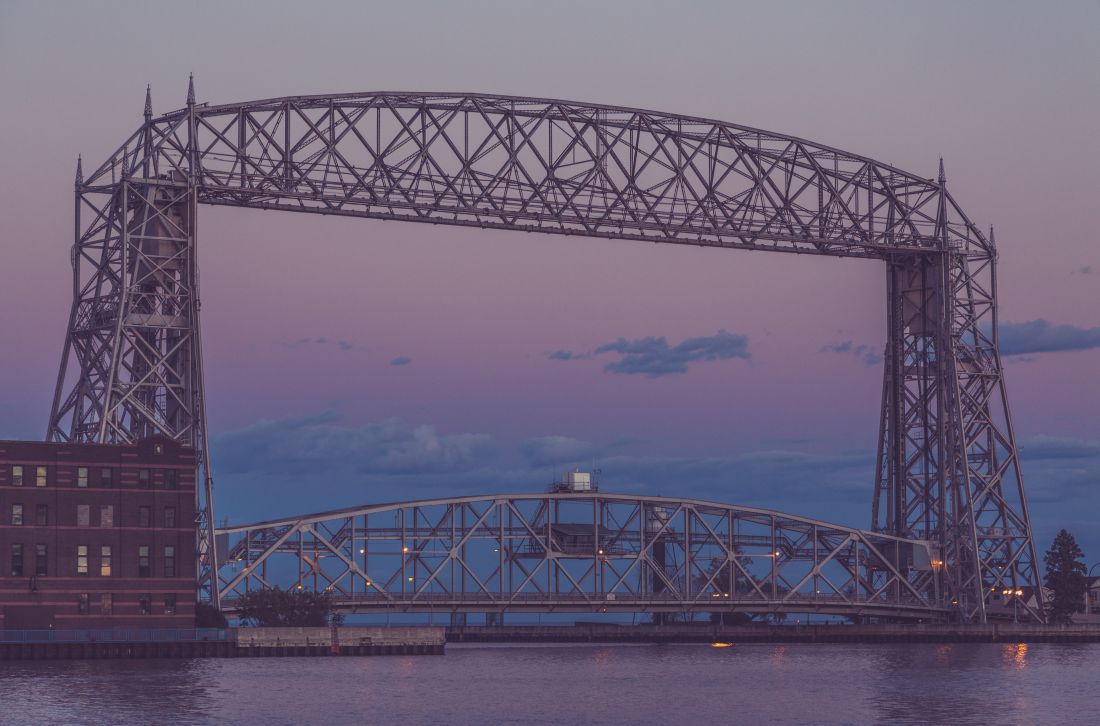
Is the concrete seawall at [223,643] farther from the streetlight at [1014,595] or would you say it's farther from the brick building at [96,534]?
the streetlight at [1014,595]

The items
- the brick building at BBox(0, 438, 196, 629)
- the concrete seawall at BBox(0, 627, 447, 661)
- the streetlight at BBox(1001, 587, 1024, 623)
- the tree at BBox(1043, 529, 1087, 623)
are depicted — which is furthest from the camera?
the tree at BBox(1043, 529, 1087, 623)

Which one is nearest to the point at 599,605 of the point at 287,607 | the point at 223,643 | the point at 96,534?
the point at 287,607

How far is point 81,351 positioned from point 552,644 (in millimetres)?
64755

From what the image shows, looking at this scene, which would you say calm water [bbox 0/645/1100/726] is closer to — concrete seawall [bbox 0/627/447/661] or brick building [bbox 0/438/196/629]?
concrete seawall [bbox 0/627/447/661]

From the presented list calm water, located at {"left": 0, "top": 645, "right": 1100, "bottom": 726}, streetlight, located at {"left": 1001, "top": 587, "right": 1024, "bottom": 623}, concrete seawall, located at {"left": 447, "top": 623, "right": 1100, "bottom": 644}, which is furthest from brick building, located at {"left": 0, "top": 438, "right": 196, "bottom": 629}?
streetlight, located at {"left": 1001, "top": 587, "right": 1024, "bottom": 623}

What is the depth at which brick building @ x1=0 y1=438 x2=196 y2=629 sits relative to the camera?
89062 millimetres

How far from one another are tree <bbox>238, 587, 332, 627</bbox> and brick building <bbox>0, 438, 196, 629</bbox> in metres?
18.4

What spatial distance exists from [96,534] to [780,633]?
6240 centimetres

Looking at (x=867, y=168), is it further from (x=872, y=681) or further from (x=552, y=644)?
(x=552, y=644)

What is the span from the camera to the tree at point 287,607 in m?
110

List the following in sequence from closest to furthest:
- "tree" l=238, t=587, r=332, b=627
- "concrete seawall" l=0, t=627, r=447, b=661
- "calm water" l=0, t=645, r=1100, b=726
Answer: "calm water" l=0, t=645, r=1100, b=726
"concrete seawall" l=0, t=627, r=447, b=661
"tree" l=238, t=587, r=332, b=627

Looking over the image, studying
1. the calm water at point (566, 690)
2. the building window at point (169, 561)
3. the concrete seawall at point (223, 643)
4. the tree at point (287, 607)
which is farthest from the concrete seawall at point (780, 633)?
the building window at point (169, 561)

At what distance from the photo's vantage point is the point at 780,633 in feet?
459

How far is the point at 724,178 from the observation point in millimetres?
105875
